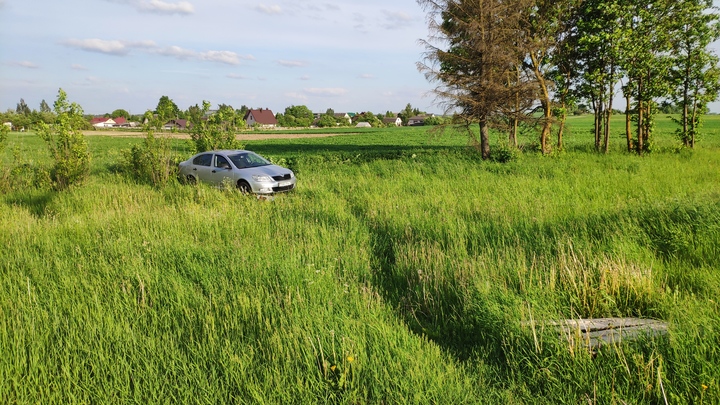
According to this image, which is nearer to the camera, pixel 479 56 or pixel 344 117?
pixel 479 56

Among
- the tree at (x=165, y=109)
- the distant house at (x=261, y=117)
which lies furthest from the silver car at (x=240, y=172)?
the distant house at (x=261, y=117)

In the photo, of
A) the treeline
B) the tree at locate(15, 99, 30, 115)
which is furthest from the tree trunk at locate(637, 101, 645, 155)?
the tree at locate(15, 99, 30, 115)

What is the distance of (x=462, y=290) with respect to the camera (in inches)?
177

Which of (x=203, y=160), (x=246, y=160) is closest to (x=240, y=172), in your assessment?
(x=246, y=160)

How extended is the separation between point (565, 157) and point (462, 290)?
53.8 feet

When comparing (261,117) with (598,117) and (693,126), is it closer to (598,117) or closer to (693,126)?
(598,117)

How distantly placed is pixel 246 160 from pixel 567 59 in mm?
16305

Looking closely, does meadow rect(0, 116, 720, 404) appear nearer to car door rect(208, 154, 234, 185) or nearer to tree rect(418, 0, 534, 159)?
car door rect(208, 154, 234, 185)

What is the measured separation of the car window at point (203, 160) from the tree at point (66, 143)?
10.4 feet

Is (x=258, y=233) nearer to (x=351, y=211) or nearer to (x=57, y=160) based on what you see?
(x=351, y=211)

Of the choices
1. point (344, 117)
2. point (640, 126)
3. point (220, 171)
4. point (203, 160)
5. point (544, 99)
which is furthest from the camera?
point (344, 117)

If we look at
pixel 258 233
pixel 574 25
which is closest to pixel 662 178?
pixel 574 25

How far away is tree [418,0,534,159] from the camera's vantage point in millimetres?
16281

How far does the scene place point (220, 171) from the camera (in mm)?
12617
